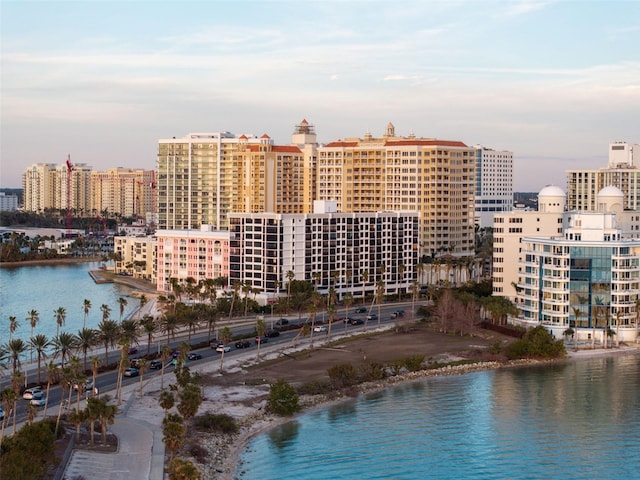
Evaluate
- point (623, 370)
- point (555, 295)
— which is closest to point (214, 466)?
point (623, 370)

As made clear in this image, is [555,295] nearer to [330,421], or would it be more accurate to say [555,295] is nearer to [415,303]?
[415,303]

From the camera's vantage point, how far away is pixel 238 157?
84125mm

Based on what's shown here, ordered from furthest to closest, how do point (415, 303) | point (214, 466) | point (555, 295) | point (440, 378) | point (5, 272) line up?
point (5, 272), point (415, 303), point (555, 295), point (440, 378), point (214, 466)

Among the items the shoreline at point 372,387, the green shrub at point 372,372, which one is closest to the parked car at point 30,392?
the shoreline at point 372,387

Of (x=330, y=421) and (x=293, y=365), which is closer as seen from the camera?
(x=330, y=421)

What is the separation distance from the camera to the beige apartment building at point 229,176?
8056 cm

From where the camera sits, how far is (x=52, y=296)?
7150cm

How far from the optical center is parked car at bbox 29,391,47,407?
33.9 metres

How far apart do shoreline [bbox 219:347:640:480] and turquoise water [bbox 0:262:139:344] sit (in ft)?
63.2

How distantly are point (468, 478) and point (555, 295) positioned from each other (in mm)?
22967

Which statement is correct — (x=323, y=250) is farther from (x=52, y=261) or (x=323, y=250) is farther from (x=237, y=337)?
(x=52, y=261)

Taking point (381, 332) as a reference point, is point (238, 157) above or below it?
above

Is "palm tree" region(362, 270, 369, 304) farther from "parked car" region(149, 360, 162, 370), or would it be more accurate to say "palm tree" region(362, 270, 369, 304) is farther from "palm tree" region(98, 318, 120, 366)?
"palm tree" region(98, 318, 120, 366)

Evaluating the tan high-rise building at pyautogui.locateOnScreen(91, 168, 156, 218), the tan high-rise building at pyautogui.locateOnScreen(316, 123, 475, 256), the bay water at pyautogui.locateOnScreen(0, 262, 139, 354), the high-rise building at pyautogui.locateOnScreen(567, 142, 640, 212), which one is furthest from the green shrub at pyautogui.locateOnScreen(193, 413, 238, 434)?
the tan high-rise building at pyautogui.locateOnScreen(91, 168, 156, 218)
